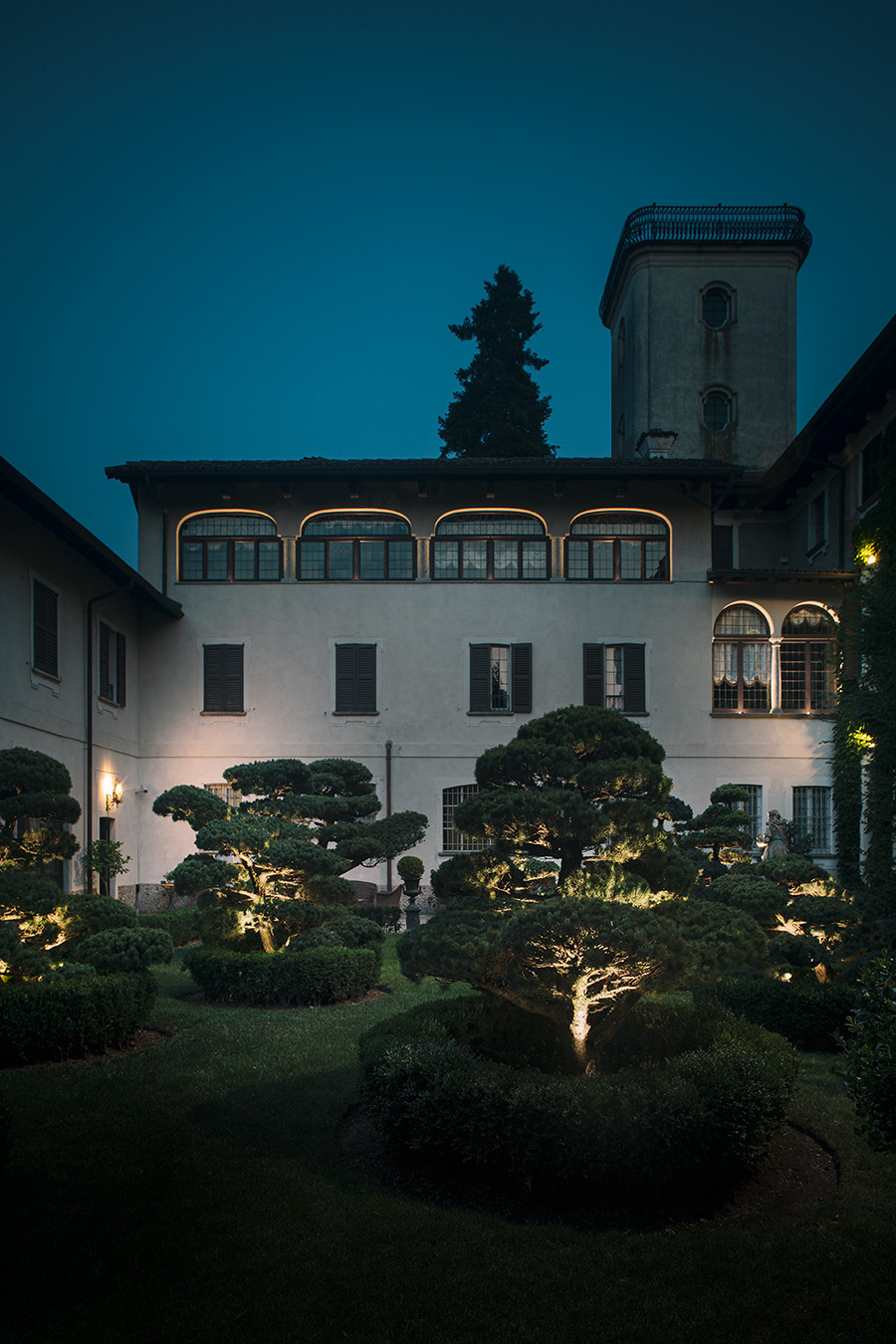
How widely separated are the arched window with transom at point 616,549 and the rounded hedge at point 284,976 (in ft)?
46.1

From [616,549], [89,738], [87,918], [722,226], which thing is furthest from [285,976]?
[722,226]

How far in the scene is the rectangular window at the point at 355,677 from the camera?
2331cm

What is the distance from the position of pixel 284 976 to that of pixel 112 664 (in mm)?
11763

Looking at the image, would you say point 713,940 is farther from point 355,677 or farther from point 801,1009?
point 355,677

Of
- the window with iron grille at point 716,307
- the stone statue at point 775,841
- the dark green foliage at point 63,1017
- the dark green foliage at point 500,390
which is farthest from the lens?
the dark green foliage at point 500,390

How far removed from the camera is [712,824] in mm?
16438

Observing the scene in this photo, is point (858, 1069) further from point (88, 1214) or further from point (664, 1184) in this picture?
point (88, 1214)

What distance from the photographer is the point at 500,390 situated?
36.1m

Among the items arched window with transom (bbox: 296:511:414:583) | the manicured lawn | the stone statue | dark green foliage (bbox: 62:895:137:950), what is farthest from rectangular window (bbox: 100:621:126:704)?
the stone statue

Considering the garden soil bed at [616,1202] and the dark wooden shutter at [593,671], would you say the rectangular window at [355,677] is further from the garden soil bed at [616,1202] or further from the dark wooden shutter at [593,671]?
the garden soil bed at [616,1202]

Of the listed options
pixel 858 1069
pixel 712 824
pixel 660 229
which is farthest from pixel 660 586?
pixel 858 1069

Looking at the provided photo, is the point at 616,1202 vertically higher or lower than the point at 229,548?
lower

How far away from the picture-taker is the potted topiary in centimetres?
2123

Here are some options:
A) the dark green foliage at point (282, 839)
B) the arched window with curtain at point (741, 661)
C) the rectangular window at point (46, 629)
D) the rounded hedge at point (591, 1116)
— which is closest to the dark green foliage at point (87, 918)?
the dark green foliage at point (282, 839)
